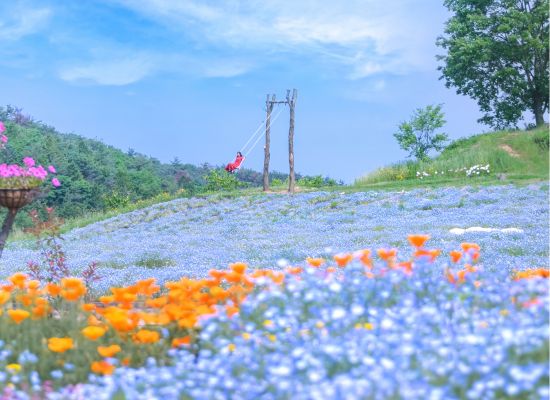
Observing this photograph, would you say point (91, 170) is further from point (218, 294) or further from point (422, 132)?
point (218, 294)

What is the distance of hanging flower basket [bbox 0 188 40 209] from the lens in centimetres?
794

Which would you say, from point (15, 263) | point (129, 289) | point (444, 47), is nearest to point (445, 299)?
point (129, 289)

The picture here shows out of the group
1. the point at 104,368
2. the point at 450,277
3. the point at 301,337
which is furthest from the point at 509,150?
the point at 104,368

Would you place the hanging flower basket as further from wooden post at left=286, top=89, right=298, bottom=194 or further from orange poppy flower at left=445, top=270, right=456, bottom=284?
wooden post at left=286, top=89, right=298, bottom=194

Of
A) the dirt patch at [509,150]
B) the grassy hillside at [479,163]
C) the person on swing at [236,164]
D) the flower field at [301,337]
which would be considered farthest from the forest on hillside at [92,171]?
the flower field at [301,337]

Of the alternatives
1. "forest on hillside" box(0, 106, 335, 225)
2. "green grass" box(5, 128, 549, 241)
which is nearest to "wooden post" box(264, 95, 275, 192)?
"green grass" box(5, 128, 549, 241)

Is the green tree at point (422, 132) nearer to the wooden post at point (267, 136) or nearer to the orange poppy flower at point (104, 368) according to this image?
the wooden post at point (267, 136)

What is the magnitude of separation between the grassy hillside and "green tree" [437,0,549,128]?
3.72 metres

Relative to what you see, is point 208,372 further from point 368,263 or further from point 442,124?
point 442,124

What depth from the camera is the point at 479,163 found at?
2995cm

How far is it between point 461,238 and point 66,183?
3631 cm

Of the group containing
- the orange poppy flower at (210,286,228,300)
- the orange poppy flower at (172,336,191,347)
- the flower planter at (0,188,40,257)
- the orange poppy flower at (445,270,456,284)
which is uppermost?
the flower planter at (0,188,40,257)

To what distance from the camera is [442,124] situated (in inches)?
1458

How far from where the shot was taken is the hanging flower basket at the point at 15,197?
794cm
